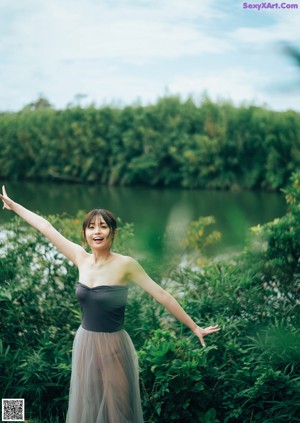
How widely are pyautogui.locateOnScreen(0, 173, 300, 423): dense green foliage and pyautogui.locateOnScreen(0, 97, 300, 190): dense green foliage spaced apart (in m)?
26.6

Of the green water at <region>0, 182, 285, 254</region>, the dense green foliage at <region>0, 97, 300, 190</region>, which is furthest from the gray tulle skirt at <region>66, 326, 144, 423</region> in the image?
the dense green foliage at <region>0, 97, 300, 190</region>

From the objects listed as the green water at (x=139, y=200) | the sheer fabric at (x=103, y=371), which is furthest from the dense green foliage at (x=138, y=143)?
the sheer fabric at (x=103, y=371)

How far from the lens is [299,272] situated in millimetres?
3658

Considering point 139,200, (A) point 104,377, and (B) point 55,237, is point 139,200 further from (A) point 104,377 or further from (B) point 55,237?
(A) point 104,377

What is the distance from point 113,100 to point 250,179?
953 centimetres

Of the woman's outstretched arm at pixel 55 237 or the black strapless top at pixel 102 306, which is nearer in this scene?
the black strapless top at pixel 102 306

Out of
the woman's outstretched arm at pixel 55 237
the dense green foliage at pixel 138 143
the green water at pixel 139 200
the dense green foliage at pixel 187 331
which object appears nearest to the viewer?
the woman's outstretched arm at pixel 55 237

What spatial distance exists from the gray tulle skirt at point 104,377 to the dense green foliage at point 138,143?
2787 centimetres

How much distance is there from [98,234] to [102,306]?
0.25 meters

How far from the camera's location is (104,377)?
2.50 metres

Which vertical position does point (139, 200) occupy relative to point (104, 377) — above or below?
above

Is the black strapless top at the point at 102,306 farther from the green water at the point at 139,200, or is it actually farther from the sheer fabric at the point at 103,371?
the green water at the point at 139,200

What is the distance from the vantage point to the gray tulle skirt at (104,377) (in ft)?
8.13

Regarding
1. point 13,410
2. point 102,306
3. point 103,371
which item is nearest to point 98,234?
point 102,306
